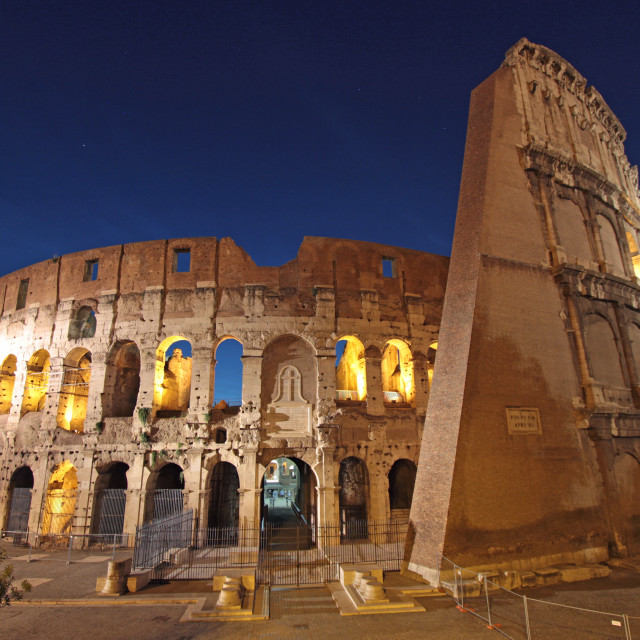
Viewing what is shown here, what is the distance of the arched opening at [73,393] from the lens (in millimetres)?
16984

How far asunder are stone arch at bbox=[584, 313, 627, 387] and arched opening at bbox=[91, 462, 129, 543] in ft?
53.6

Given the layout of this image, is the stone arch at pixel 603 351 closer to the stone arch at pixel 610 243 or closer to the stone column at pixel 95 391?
the stone arch at pixel 610 243

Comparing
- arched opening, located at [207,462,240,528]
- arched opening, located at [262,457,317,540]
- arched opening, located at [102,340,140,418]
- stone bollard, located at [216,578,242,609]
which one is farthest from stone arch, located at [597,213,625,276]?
arched opening, located at [102,340,140,418]

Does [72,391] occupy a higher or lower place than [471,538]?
higher

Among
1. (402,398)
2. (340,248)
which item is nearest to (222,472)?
(402,398)

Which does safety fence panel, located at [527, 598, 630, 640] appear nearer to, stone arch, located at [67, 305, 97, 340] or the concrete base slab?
the concrete base slab

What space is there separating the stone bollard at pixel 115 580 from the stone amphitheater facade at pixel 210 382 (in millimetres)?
4970

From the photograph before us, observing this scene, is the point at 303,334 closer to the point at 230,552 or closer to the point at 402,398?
the point at 402,398

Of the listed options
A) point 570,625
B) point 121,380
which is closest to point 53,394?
point 121,380

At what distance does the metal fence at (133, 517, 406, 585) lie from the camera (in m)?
10.7

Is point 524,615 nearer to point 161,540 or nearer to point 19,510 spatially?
point 161,540

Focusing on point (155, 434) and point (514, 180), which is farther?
point (155, 434)

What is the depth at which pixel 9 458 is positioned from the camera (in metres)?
16.8

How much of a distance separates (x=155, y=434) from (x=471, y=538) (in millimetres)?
11115
